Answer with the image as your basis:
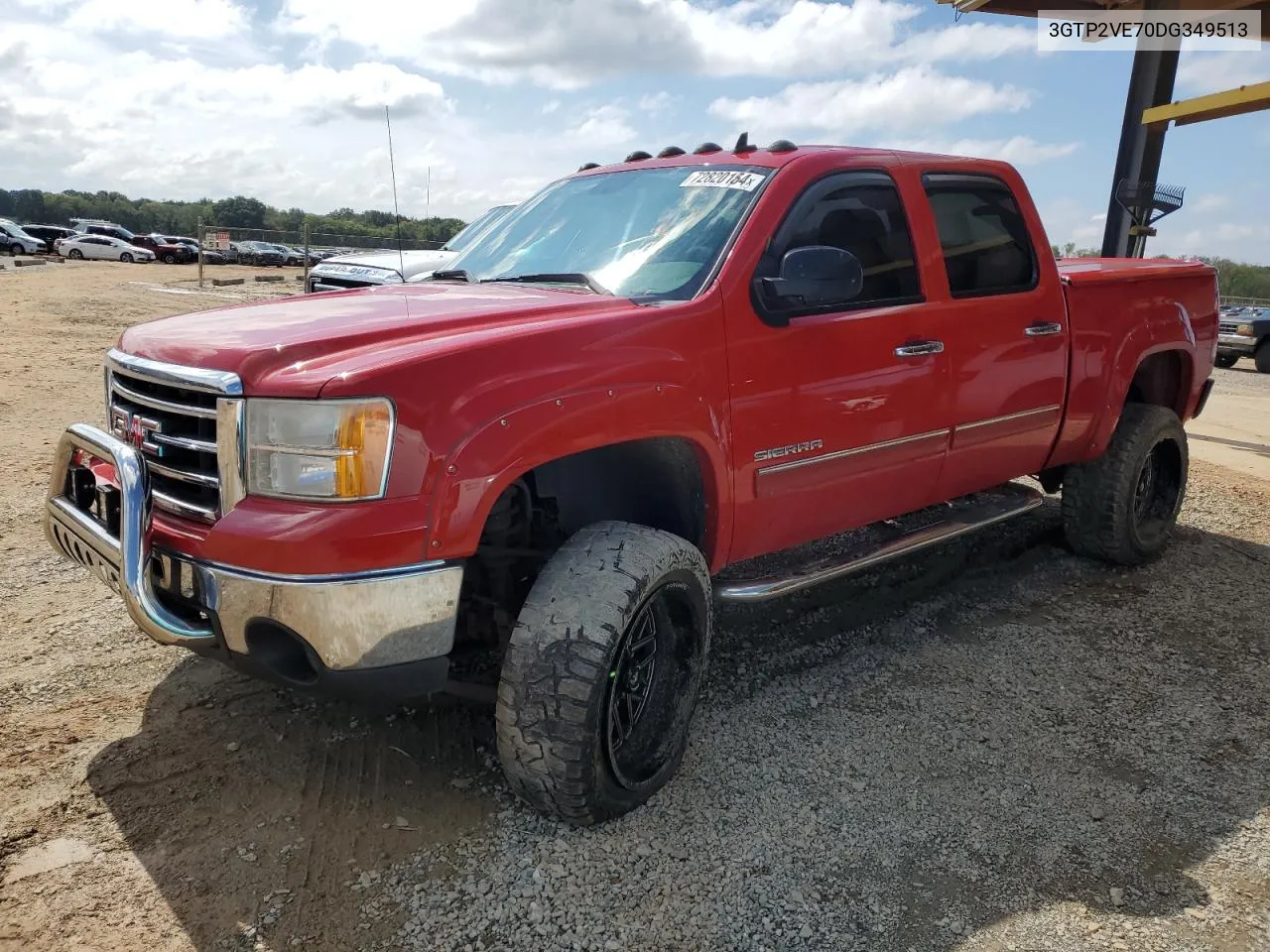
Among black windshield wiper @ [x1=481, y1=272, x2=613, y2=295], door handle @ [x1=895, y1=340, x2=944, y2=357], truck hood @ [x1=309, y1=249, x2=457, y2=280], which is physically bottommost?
door handle @ [x1=895, y1=340, x2=944, y2=357]

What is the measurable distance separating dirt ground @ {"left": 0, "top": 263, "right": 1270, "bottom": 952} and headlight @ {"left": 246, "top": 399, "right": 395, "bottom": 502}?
1.05m

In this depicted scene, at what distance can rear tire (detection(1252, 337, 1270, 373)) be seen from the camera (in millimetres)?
17641

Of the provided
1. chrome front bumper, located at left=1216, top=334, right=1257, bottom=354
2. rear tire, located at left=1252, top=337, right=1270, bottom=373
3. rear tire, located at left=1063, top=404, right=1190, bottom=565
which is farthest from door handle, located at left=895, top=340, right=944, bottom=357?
rear tire, located at left=1252, top=337, right=1270, bottom=373

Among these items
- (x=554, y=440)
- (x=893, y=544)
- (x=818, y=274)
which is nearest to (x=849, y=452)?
(x=893, y=544)

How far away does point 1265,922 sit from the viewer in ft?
8.28

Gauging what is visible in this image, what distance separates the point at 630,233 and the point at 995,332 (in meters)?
1.68

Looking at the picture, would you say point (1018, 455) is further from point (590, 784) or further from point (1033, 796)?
point (590, 784)

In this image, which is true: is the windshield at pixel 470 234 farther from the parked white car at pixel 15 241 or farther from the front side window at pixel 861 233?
the parked white car at pixel 15 241

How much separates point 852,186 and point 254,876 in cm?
304

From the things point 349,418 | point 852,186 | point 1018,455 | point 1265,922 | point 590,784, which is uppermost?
point 852,186

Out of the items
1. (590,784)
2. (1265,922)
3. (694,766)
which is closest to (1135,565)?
(1265,922)

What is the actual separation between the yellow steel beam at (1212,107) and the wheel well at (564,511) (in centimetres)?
903

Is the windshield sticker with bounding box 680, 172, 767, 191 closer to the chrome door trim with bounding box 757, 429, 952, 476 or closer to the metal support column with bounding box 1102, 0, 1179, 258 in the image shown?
the chrome door trim with bounding box 757, 429, 952, 476

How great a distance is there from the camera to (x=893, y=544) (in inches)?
151
